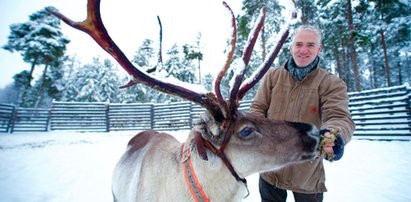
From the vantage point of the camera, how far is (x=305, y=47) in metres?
2.23

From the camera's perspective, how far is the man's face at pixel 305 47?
2219mm

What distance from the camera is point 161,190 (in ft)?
6.52

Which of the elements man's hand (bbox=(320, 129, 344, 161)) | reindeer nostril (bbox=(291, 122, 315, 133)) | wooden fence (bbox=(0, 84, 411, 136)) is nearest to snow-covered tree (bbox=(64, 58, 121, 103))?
wooden fence (bbox=(0, 84, 411, 136))

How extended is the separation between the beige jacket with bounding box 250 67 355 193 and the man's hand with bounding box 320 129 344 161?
337 mm

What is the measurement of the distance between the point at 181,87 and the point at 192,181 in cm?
73

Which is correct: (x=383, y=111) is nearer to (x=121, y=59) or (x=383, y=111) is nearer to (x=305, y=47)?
(x=305, y=47)

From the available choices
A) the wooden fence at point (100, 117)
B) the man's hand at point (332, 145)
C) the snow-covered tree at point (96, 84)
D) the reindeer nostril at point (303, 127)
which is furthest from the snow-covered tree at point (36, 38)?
the man's hand at point (332, 145)

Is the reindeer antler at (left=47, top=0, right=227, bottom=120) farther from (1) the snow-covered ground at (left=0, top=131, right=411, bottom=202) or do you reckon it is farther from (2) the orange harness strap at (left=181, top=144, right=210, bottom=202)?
(1) the snow-covered ground at (left=0, top=131, right=411, bottom=202)

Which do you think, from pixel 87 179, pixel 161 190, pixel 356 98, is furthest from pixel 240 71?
pixel 356 98

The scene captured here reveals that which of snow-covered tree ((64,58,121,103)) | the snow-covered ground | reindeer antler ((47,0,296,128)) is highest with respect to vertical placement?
snow-covered tree ((64,58,121,103))

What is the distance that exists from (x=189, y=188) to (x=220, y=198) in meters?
0.25

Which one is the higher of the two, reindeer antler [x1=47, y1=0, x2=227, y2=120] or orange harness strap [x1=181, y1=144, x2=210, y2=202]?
reindeer antler [x1=47, y1=0, x2=227, y2=120]

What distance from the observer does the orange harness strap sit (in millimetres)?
1728

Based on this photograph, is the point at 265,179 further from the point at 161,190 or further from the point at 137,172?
the point at 137,172
